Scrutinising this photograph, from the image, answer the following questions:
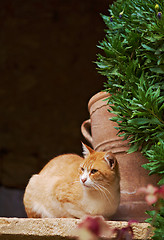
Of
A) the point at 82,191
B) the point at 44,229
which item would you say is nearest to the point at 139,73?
the point at 82,191

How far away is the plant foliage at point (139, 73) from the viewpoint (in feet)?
4.18

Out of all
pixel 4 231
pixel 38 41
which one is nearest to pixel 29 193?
pixel 4 231

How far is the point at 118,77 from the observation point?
4.85ft

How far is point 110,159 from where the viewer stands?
1.42 metres

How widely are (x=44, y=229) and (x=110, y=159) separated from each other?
0.37 metres

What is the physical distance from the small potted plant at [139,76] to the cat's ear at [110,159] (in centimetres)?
7

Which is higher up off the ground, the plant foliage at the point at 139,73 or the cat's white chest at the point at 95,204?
the plant foliage at the point at 139,73

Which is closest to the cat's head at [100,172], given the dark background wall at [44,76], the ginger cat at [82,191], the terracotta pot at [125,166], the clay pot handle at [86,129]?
the ginger cat at [82,191]

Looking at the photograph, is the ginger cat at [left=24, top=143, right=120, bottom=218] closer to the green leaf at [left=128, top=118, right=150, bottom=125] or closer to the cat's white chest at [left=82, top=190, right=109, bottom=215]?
the cat's white chest at [left=82, top=190, right=109, bottom=215]

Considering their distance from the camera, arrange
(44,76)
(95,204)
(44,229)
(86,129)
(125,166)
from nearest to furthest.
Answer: (44,229) < (95,204) < (125,166) < (86,129) < (44,76)

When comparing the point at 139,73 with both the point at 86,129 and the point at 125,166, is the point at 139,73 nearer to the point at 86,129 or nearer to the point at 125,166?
the point at 125,166

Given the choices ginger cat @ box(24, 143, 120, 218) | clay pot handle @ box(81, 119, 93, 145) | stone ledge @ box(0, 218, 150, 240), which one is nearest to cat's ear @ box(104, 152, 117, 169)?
ginger cat @ box(24, 143, 120, 218)

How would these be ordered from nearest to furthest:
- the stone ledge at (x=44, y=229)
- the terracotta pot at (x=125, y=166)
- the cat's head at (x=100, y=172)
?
1. the stone ledge at (x=44, y=229)
2. the cat's head at (x=100, y=172)
3. the terracotta pot at (x=125, y=166)

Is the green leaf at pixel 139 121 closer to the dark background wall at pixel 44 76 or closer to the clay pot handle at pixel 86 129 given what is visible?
the clay pot handle at pixel 86 129
